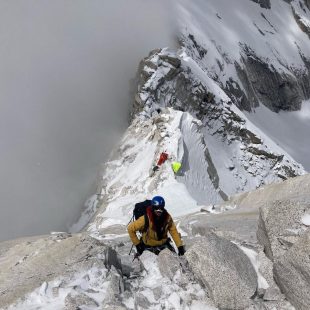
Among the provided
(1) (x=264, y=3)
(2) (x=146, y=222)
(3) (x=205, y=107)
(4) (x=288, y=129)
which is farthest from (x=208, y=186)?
(1) (x=264, y=3)

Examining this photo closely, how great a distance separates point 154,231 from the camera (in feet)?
30.7

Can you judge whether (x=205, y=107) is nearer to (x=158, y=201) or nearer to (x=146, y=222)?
(x=146, y=222)

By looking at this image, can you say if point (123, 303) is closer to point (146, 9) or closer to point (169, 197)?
point (169, 197)

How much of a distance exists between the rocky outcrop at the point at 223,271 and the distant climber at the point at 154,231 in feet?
3.50

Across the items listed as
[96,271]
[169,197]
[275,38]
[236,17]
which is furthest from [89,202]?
[275,38]

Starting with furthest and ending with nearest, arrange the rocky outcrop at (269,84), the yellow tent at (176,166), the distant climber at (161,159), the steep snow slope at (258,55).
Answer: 1. the rocky outcrop at (269,84)
2. the steep snow slope at (258,55)
3. the distant climber at (161,159)
4. the yellow tent at (176,166)

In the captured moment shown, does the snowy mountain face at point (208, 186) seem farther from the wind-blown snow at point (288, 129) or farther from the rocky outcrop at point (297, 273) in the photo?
the wind-blown snow at point (288, 129)

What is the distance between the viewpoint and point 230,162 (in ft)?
119

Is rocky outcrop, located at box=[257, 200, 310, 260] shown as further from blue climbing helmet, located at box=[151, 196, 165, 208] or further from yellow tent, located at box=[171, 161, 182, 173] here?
yellow tent, located at box=[171, 161, 182, 173]

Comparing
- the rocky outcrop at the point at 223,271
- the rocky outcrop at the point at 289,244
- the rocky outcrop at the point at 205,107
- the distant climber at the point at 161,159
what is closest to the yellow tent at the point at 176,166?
the distant climber at the point at 161,159

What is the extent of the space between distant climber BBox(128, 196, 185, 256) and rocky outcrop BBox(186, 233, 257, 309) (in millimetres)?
1066

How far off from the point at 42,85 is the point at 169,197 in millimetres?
27039

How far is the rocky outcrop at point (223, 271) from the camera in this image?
7.36 metres

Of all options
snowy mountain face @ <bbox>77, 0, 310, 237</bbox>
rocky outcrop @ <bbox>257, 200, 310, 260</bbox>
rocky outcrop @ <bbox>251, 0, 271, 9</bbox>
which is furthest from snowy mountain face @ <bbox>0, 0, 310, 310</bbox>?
rocky outcrop @ <bbox>251, 0, 271, 9</bbox>
